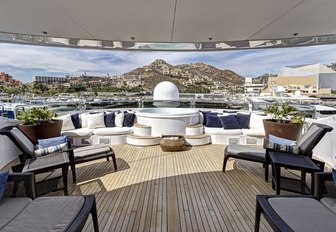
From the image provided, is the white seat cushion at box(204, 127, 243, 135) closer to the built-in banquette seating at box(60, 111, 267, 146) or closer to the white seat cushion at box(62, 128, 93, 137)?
the built-in banquette seating at box(60, 111, 267, 146)

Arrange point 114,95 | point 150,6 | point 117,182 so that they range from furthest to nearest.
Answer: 1. point 114,95
2. point 150,6
3. point 117,182

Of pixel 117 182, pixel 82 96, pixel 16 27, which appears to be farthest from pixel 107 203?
pixel 82 96

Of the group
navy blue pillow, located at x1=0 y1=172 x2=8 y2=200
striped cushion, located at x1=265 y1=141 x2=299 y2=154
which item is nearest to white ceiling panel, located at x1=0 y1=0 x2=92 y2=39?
navy blue pillow, located at x1=0 y1=172 x2=8 y2=200

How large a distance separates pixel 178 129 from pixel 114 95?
2.94m

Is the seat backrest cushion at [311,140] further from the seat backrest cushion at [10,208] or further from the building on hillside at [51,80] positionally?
the building on hillside at [51,80]

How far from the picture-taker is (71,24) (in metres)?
4.56

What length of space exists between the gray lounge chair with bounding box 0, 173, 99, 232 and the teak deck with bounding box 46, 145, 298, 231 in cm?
56

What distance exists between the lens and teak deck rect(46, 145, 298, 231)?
2229mm

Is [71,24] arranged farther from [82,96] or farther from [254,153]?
[254,153]

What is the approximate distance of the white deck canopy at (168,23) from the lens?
350cm

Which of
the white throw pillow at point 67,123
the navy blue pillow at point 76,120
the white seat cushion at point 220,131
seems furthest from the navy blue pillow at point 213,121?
the white throw pillow at point 67,123

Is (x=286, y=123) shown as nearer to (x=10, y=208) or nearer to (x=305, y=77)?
(x=10, y=208)

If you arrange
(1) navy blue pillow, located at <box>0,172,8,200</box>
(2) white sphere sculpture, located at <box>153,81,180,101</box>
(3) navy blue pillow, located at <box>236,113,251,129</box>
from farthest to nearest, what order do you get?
(2) white sphere sculpture, located at <box>153,81,180,101</box>
(3) navy blue pillow, located at <box>236,113,251,129</box>
(1) navy blue pillow, located at <box>0,172,8,200</box>

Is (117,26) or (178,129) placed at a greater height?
(117,26)
